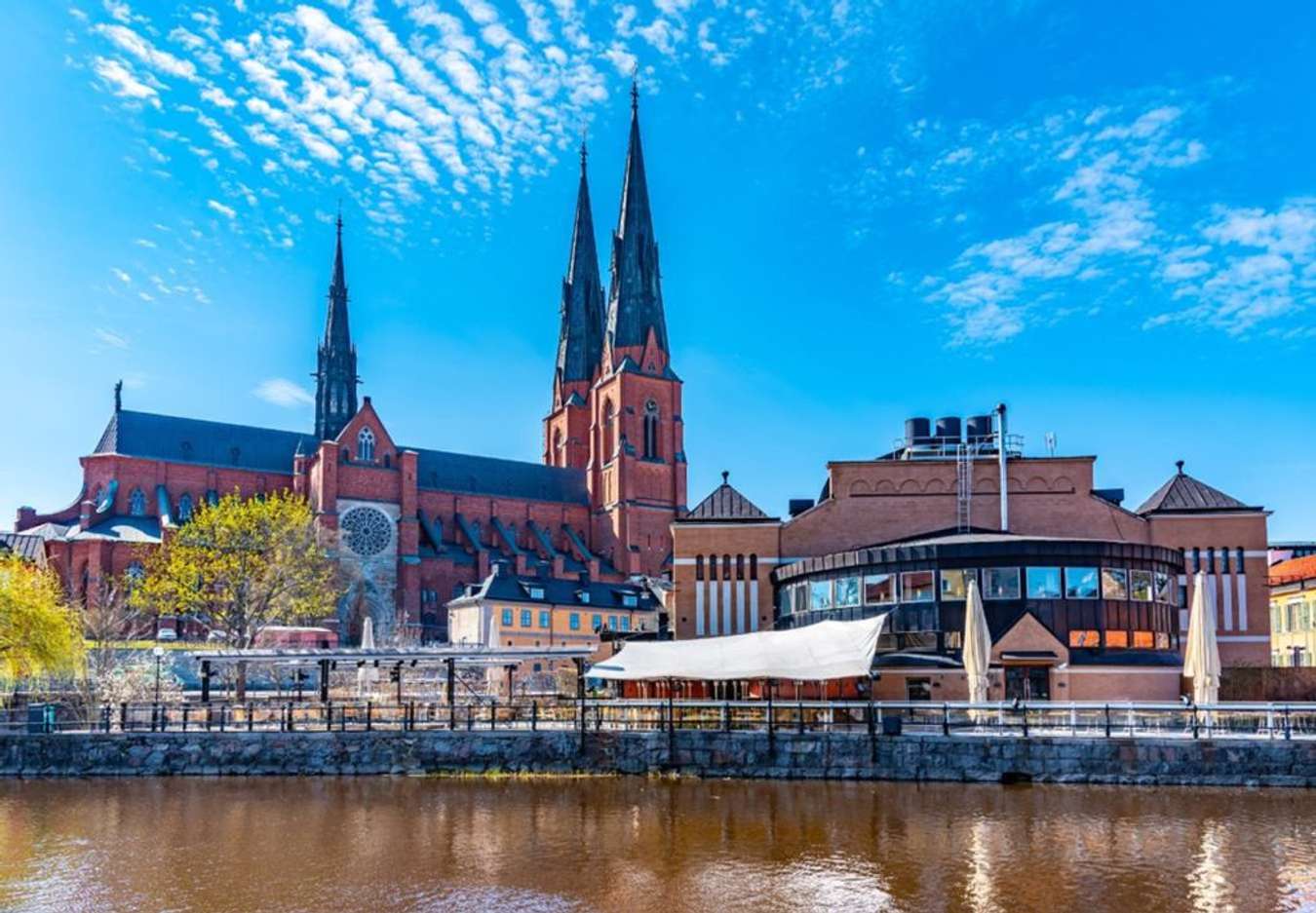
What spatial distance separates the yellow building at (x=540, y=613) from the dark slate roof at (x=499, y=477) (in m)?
26.3

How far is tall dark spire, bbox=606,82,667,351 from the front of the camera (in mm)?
116000

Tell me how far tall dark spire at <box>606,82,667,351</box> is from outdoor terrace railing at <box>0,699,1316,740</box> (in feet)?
255

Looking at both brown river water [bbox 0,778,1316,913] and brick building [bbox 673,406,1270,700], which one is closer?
brown river water [bbox 0,778,1316,913]

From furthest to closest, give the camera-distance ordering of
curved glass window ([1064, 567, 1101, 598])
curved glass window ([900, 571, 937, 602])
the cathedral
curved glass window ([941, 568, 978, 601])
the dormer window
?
the dormer window
the cathedral
curved glass window ([900, 571, 937, 602])
curved glass window ([941, 568, 978, 601])
curved glass window ([1064, 567, 1101, 598])

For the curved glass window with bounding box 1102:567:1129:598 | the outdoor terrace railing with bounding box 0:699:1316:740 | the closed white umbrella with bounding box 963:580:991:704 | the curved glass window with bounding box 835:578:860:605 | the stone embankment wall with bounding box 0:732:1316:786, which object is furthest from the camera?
the curved glass window with bounding box 835:578:860:605

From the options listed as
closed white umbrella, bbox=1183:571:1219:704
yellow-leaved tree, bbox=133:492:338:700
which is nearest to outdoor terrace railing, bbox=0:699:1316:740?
closed white umbrella, bbox=1183:571:1219:704

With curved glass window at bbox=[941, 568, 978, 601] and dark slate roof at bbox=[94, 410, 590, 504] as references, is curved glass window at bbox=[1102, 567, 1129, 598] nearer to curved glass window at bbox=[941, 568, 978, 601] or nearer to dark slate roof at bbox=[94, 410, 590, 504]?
curved glass window at bbox=[941, 568, 978, 601]

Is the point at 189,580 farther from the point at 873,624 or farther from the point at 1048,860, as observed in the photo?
the point at 1048,860

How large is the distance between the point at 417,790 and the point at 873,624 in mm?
14946

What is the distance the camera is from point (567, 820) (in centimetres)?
2758

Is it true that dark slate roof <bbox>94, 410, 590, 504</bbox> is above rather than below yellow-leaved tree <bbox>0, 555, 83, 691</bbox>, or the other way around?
above

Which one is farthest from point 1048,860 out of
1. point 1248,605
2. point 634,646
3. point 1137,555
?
point 1248,605

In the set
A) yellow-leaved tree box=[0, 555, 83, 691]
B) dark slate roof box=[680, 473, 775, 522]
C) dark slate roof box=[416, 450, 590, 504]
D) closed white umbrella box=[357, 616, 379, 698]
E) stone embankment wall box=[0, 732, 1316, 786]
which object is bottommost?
stone embankment wall box=[0, 732, 1316, 786]

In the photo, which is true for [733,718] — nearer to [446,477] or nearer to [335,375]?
[446,477]
